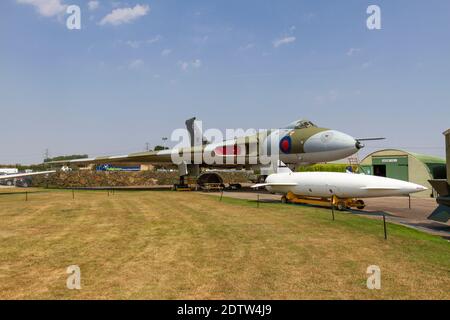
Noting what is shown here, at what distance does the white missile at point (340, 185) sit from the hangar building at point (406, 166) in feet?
50.7

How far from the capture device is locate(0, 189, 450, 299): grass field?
549 cm

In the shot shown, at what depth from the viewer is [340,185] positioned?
55.6 feet

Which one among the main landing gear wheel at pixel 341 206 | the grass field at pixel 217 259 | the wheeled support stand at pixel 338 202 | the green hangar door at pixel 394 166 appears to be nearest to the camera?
the grass field at pixel 217 259

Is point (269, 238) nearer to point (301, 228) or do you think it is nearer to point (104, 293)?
point (301, 228)

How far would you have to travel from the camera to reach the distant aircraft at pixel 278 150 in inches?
898

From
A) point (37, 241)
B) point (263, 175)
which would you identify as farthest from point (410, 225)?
point (263, 175)

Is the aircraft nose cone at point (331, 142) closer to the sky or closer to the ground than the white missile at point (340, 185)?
closer to the sky

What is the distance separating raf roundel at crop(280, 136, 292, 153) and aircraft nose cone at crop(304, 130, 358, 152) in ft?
4.87
